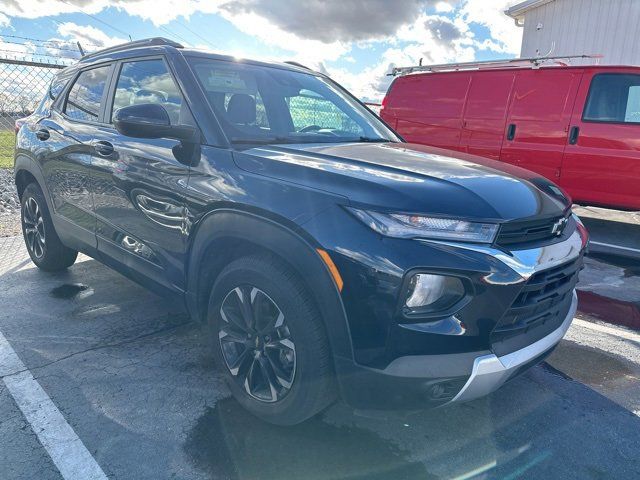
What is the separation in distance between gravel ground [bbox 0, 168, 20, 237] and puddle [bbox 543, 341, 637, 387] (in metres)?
5.89

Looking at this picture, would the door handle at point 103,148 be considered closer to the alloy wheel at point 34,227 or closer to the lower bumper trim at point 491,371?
the alloy wheel at point 34,227

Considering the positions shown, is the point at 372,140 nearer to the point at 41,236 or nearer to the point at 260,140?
the point at 260,140

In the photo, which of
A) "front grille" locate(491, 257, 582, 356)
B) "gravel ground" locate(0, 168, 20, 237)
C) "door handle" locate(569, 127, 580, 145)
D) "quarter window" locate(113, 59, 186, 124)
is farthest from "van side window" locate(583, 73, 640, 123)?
"gravel ground" locate(0, 168, 20, 237)

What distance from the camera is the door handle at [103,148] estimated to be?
3.21 m

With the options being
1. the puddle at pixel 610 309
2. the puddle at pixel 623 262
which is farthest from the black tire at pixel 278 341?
the puddle at pixel 623 262

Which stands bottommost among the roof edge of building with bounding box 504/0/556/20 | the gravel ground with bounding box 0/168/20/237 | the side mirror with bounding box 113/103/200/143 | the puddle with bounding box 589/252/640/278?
the puddle with bounding box 589/252/640/278

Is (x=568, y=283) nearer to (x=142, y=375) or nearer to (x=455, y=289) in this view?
(x=455, y=289)

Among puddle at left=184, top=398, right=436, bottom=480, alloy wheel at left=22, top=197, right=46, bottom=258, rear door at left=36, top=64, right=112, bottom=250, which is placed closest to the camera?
puddle at left=184, top=398, right=436, bottom=480

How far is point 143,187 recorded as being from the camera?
2.92 metres

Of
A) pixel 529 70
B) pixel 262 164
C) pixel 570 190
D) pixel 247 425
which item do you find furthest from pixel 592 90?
pixel 247 425

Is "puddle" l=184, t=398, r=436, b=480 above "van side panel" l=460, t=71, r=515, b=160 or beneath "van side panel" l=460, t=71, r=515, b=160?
beneath

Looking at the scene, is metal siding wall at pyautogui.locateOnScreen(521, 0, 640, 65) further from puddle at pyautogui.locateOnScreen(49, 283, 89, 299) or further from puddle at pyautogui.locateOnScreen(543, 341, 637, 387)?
puddle at pyautogui.locateOnScreen(49, 283, 89, 299)

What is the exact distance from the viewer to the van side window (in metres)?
6.33

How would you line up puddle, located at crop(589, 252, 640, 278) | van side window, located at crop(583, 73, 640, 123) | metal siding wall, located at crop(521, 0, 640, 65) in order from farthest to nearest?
metal siding wall, located at crop(521, 0, 640, 65), van side window, located at crop(583, 73, 640, 123), puddle, located at crop(589, 252, 640, 278)
